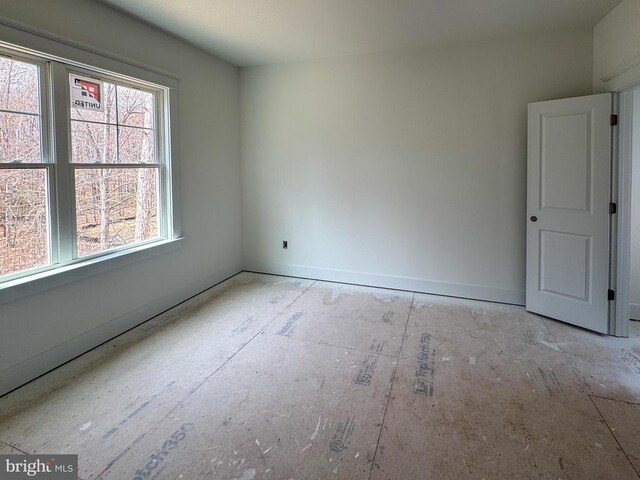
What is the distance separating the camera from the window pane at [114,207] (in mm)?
2869

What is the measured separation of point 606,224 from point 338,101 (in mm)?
2909

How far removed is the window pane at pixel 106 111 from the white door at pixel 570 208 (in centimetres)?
369

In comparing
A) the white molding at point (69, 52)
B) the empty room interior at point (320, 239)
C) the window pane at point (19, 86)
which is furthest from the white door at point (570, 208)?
the window pane at point (19, 86)


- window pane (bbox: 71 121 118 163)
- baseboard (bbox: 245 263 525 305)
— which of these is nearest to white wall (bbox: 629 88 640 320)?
baseboard (bbox: 245 263 525 305)

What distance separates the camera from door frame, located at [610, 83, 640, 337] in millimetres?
2855

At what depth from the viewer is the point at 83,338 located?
2.80 meters

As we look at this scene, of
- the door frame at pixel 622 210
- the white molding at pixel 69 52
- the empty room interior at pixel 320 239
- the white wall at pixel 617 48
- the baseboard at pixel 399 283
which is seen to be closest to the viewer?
the empty room interior at pixel 320 239

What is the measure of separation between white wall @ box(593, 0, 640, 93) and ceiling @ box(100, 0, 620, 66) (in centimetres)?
12

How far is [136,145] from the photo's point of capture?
10.9 ft

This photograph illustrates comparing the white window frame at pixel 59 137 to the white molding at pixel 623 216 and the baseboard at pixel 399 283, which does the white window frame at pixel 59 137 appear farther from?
the white molding at pixel 623 216

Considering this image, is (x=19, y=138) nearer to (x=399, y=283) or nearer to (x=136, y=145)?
(x=136, y=145)

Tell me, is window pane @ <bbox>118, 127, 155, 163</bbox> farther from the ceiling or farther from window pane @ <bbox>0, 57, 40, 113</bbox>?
the ceiling

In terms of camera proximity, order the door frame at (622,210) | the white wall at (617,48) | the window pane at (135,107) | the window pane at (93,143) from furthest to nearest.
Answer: the window pane at (135,107)
the door frame at (622,210)
the window pane at (93,143)
the white wall at (617,48)

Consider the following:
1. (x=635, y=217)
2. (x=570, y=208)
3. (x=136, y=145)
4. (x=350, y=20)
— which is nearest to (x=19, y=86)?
(x=136, y=145)
